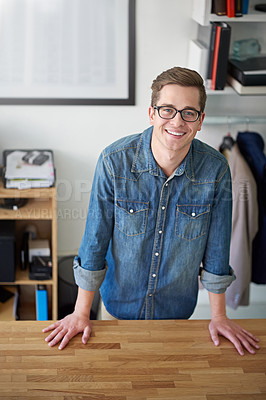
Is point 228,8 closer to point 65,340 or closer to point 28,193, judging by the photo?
point 28,193

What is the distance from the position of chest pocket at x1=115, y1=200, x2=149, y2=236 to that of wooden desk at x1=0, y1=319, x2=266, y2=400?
1.02 ft

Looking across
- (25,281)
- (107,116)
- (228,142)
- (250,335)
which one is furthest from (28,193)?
(250,335)

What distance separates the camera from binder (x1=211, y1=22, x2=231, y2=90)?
8.76 feet

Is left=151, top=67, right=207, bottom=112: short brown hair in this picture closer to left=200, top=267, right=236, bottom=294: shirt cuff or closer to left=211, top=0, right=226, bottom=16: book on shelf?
left=200, top=267, right=236, bottom=294: shirt cuff

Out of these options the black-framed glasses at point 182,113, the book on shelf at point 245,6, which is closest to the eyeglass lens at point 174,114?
the black-framed glasses at point 182,113

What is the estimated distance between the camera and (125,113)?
126 inches

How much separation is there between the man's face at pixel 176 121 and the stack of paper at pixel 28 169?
146cm

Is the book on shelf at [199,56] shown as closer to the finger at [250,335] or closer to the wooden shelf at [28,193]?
the wooden shelf at [28,193]

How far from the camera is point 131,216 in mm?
1709

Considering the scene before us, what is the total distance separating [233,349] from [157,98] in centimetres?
82

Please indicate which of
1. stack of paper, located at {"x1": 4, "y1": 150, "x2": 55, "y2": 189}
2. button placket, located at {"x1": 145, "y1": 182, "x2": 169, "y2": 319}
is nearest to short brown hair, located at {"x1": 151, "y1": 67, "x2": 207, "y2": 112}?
button placket, located at {"x1": 145, "y1": 182, "x2": 169, "y2": 319}

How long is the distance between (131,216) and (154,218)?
87 millimetres

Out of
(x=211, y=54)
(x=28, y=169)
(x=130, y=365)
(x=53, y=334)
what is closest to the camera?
(x=130, y=365)

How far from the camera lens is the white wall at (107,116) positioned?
301 centimetres
